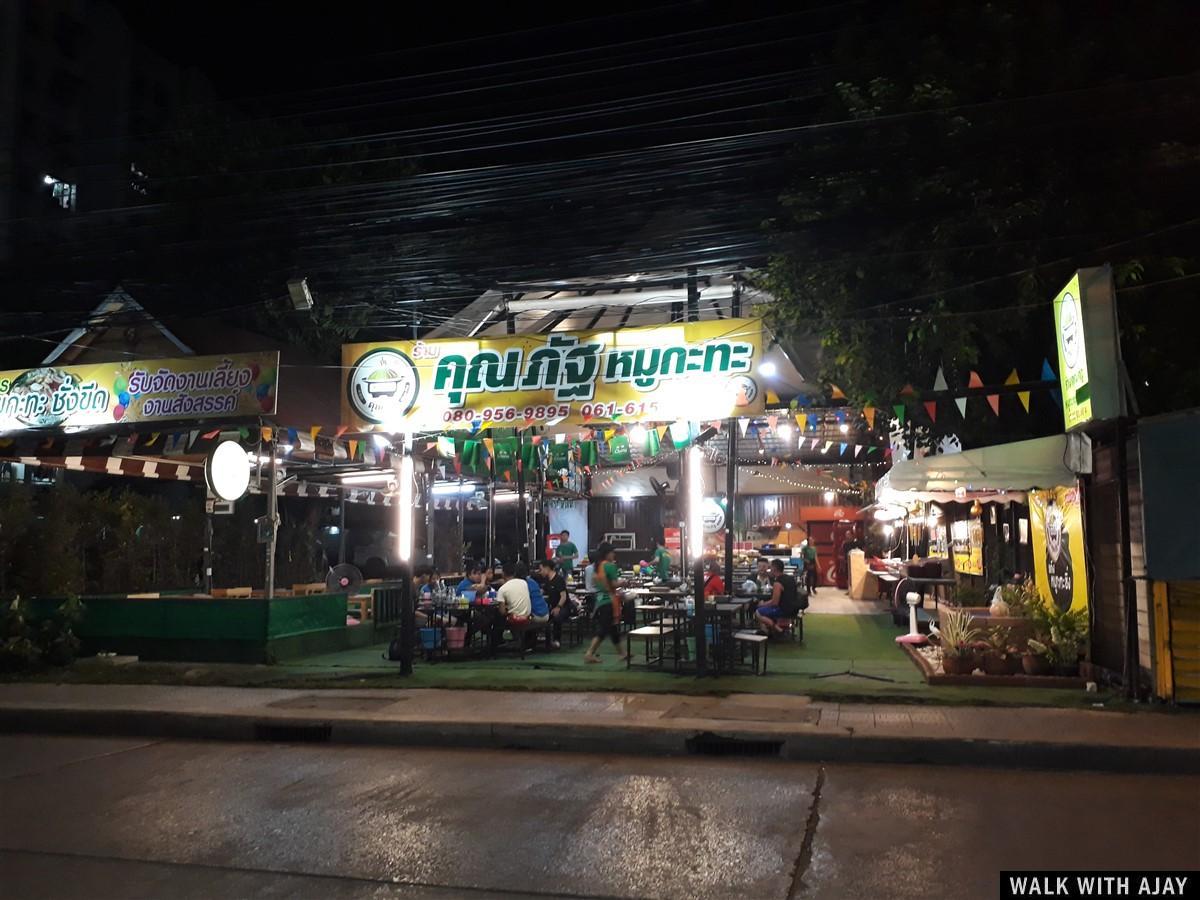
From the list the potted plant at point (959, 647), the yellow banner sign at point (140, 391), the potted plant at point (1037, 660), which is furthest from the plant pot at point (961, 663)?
the yellow banner sign at point (140, 391)

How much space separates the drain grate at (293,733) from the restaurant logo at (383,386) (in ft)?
14.6

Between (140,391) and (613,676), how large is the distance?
8646 millimetres

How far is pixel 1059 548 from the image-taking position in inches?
467

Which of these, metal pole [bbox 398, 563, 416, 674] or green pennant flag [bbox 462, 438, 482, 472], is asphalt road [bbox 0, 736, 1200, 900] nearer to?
metal pole [bbox 398, 563, 416, 674]

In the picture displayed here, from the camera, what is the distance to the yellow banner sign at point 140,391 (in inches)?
532

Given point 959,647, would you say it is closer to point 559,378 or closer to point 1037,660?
point 1037,660

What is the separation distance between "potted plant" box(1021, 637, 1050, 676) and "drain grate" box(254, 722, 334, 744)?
7.85 m

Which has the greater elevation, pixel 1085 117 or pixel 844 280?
pixel 1085 117

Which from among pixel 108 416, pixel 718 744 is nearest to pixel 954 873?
pixel 718 744

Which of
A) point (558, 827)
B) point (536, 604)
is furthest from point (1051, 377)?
point (558, 827)

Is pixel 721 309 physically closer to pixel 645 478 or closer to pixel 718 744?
pixel 718 744

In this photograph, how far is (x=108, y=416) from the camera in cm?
1441

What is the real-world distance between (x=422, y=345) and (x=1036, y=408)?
8.41 m

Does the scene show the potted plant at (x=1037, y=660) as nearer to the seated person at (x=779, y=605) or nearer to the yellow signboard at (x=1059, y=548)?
the yellow signboard at (x=1059, y=548)
